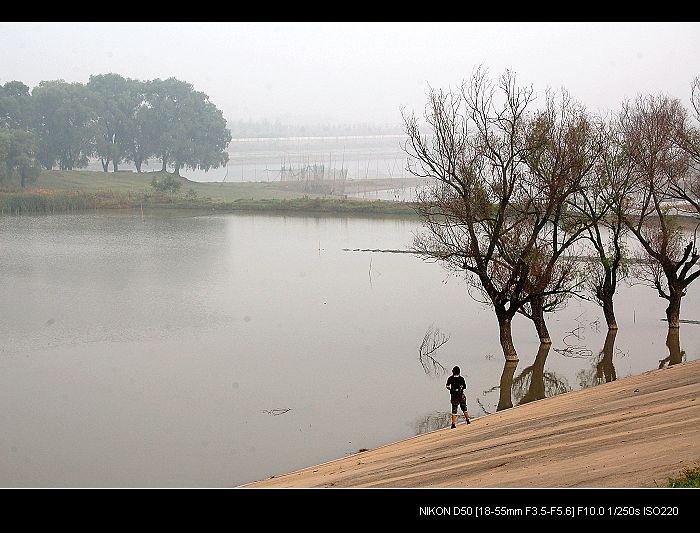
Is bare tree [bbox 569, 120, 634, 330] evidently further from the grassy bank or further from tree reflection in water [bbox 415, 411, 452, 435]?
the grassy bank

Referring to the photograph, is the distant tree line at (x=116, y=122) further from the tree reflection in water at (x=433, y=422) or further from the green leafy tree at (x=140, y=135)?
the tree reflection in water at (x=433, y=422)

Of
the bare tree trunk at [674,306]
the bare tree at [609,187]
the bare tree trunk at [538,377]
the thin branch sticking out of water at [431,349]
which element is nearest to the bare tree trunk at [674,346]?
the bare tree trunk at [674,306]

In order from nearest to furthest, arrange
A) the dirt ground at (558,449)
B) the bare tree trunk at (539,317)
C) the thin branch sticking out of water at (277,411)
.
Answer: the dirt ground at (558,449) < the thin branch sticking out of water at (277,411) < the bare tree trunk at (539,317)

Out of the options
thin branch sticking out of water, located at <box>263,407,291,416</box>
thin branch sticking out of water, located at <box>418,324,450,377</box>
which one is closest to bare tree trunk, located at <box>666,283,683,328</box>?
thin branch sticking out of water, located at <box>418,324,450,377</box>

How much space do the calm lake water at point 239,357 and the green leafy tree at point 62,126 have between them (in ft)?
122

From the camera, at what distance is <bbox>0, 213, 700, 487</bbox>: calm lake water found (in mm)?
13922

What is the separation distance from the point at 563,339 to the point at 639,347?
178 cm

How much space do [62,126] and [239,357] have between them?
185 ft

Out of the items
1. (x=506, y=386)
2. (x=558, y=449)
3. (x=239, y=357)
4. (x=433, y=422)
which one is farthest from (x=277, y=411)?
(x=558, y=449)

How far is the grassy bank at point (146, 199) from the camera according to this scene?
52.4 m
